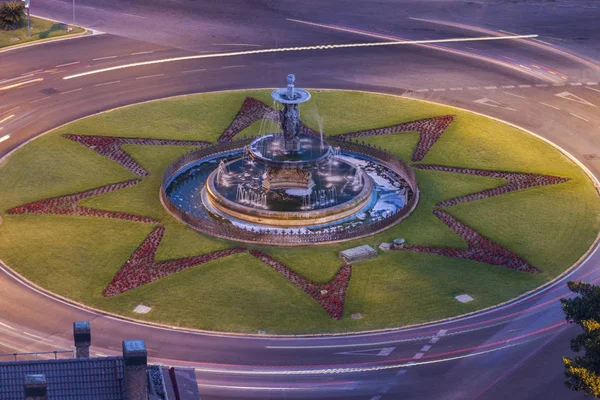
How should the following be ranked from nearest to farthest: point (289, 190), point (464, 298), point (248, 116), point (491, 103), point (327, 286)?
1. point (464, 298)
2. point (327, 286)
3. point (289, 190)
4. point (248, 116)
5. point (491, 103)

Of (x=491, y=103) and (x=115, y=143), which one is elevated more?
(x=491, y=103)

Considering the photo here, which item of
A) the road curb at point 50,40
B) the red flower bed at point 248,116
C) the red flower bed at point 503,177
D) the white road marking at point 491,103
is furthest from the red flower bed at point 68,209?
the road curb at point 50,40

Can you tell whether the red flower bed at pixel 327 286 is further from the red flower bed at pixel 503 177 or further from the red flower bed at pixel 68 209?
the red flower bed at pixel 503 177

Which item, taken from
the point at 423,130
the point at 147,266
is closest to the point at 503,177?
the point at 423,130

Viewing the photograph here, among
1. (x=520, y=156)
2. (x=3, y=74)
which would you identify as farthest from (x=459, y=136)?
(x=3, y=74)

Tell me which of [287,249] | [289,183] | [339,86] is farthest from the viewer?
[339,86]

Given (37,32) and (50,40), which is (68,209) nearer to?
(50,40)

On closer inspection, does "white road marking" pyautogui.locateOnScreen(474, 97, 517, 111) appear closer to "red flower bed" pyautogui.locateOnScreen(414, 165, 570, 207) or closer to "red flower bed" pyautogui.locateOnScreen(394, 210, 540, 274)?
"red flower bed" pyautogui.locateOnScreen(414, 165, 570, 207)

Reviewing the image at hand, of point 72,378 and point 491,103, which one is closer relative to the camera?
point 72,378
